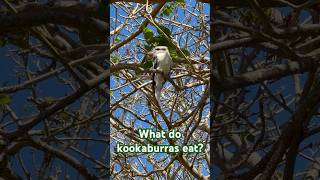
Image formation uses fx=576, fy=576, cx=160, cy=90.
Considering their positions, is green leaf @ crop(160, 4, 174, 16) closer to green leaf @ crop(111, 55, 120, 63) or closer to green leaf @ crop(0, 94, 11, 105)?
green leaf @ crop(111, 55, 120, 63)

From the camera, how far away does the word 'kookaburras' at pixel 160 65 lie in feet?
7.75

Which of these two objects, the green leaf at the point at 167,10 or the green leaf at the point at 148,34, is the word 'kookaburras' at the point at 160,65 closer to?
the green leaf at the point at 148,34

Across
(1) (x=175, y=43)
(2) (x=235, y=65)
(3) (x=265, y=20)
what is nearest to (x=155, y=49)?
(1) (x=175, y=43)

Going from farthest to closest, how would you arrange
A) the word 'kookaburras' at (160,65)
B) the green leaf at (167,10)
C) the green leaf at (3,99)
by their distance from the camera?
the green leaf at (167,10) < the word 'kookaburras' at (160,65) < the green leaf at (3,99)

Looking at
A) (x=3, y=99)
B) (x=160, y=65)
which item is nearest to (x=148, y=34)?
(x=160, y=65)

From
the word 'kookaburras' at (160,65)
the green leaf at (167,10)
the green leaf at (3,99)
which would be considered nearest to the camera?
the green leaf at (3,99)

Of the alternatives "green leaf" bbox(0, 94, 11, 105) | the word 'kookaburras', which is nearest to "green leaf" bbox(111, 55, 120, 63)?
the word 'kookaburras'

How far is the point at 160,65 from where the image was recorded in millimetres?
2379

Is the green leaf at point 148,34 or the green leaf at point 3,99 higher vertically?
the green leaf at point 148,34

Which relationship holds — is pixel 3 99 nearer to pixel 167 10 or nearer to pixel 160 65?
pixel 160 65

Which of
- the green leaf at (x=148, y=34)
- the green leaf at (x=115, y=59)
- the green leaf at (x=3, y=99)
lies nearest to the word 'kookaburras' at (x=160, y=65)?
the green leaf at (x=148, y=34)

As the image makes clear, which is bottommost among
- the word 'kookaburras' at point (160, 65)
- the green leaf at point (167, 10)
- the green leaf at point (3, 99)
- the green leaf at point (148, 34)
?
the green leaf at point (3, 99)

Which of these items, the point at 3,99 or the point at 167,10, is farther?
the point at 167,10

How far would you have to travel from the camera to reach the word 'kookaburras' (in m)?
2.36
